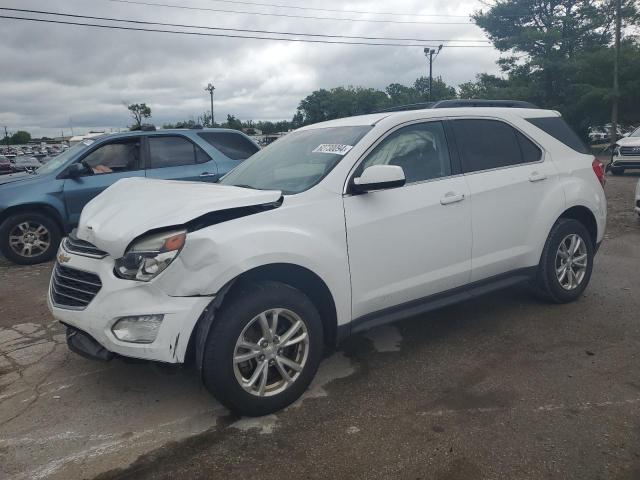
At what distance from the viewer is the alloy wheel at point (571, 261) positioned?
4.71 metres

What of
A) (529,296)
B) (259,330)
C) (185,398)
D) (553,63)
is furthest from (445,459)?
(553,63)

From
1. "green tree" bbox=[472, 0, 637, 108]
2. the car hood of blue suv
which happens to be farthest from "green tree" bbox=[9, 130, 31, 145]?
the car hood of blue suv

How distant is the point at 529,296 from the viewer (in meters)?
5.14

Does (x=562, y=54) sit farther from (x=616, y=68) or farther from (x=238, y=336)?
(x=238, y=336)

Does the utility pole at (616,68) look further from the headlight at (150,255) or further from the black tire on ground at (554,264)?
the headlight at (150,255)

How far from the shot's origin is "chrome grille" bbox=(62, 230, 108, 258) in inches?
123

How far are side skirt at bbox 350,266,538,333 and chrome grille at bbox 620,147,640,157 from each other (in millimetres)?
13118

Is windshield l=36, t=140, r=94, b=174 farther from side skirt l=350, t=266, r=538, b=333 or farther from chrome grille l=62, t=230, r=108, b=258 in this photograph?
side skirt l=350, t=266, r=538, b=333

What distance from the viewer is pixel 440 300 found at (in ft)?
12.7

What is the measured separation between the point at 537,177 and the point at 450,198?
42.4 inches

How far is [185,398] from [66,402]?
29.4 inches

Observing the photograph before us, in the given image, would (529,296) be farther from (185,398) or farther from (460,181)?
(185,398)

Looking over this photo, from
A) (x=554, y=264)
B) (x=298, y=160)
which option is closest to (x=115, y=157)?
(x=298, y=160)

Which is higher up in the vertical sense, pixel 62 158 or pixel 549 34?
pixel 549 34
